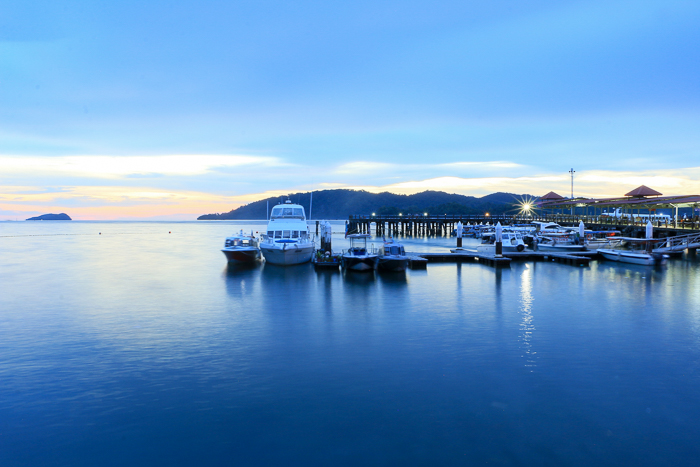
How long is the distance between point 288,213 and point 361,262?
11.7 m

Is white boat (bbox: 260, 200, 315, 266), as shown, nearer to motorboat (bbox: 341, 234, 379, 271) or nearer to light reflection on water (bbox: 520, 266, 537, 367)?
motorboat (bbox: 341, 234, 379, 271)

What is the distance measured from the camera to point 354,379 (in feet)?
48.6

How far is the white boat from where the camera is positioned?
41.9 metres

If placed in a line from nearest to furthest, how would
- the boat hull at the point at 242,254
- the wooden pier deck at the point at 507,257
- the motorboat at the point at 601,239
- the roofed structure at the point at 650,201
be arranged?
the wooden pier deck at the point at 507,257 < the boat hull at the point at 242,254 < the roofed structure at the point at 650,201 < the motorboat at the point at 601,239

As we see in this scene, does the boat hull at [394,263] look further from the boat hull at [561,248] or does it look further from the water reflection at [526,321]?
the boat hull at [561,248]

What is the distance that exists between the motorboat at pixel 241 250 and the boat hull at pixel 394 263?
15449mm

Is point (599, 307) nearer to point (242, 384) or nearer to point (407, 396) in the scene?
point (407, 396)

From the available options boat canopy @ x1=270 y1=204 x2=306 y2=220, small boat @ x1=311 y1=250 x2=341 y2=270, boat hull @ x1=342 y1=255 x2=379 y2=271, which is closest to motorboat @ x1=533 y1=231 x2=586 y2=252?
boat hull @ x1=342 y1=255 x2=379 y2=271

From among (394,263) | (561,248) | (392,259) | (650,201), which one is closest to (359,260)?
(392,259)

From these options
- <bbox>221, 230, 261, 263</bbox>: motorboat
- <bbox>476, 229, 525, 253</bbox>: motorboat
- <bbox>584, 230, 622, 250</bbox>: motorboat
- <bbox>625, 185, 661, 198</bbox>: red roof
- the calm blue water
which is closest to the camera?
the calm blue water

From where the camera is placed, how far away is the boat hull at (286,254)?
136 feet

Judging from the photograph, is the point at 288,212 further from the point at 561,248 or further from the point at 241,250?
the point at 561,248

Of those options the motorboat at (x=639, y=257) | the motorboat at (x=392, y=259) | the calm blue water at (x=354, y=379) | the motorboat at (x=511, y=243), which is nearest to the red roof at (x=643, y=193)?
the motorboat at (x=639, y=257)

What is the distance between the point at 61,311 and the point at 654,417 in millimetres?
29695
